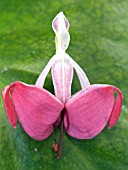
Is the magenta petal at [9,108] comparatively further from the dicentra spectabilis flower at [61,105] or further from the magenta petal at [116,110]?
the magenta petal at [116,110]

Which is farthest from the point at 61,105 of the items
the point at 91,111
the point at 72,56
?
the point at 72,56

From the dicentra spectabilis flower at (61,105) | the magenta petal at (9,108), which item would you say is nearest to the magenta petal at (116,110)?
the dicentra spectabilis flower at (61,105)

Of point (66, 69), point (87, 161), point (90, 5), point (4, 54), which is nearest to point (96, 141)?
point (87, 161)

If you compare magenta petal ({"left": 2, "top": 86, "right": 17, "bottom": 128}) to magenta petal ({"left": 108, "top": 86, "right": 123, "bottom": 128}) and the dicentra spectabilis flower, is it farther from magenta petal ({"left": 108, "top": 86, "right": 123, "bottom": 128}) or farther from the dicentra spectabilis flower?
magenta petal ({"left": 108, "top": 86, "right": 123, "bottom": 128})

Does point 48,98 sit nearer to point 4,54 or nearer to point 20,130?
point 20,130

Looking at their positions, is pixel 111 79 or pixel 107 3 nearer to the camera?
pixel 111 79

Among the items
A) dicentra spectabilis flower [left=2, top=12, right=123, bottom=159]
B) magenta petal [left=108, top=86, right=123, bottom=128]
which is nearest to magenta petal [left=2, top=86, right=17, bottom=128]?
dicentra spectabilis flower [left=2, top=12, right=123, bottom=159]
